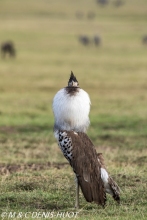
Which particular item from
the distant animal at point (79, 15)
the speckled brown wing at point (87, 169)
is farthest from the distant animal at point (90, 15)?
the speckled brown wing at point (87, 169)

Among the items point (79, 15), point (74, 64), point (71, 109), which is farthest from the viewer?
point (79, 15)

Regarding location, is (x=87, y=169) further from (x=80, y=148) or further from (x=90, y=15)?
(x=90, y=15)

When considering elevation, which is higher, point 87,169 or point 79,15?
point 79,15

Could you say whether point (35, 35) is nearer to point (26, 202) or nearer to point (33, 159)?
point (33, 159)

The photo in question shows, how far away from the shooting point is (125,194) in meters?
7.41

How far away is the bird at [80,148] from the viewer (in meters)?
6.40

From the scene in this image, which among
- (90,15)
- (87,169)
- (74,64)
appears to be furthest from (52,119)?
(90,15)

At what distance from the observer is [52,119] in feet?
53.1

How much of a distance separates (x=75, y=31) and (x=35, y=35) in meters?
6.24

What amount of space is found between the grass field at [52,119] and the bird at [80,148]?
23 centimetres

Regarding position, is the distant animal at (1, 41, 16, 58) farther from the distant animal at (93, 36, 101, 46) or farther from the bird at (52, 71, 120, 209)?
the bird at (52, 71, 120, 209)

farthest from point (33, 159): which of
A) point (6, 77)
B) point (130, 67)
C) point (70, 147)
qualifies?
point (130, 67)

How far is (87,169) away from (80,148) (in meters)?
0.24

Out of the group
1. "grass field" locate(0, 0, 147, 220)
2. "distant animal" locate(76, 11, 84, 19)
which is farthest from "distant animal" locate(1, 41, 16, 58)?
"distant animal" locate(76, 11, 84, 19)
